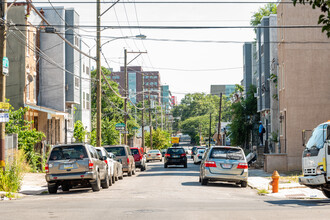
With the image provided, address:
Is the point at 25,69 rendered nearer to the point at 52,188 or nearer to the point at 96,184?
the point at 52,188

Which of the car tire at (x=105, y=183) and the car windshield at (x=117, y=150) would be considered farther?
the car windshield at (x=117, y=150)

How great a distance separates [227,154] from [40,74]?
77.4 ft

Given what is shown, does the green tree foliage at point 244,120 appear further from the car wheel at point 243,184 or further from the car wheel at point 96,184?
the car wheel at point 96,184

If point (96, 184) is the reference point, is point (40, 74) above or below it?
above

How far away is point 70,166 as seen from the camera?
778 inches

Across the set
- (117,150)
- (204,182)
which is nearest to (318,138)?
(204,182)

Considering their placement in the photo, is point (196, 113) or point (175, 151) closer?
point (175, 151)

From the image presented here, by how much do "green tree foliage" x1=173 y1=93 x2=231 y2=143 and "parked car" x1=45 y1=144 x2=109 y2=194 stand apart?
4969 inches

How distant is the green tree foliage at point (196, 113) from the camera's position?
148 m

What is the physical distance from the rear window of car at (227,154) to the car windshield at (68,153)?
5830 mm

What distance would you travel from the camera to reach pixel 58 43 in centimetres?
4288

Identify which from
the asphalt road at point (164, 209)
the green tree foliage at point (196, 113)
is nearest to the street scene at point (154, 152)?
the asphalt road at point (164, 209)

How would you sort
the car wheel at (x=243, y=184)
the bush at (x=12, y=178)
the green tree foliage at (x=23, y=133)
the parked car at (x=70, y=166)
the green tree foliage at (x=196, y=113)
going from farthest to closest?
the green tree foliage at (x=196, y=113), the green tree foliage at (x=23, y=133), the car wheel at (x=243, y=184), the parked car at (x=70, y=166), the bush at (x=12, y=178)

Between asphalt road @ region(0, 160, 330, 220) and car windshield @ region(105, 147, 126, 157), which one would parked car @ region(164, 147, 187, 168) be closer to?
car windshield @ region(105, 147, 126, 157)
